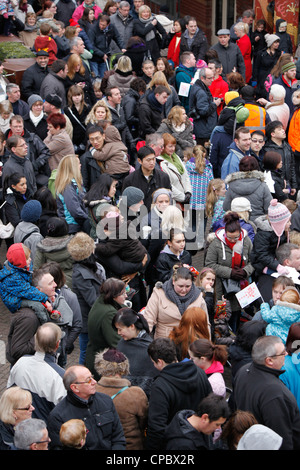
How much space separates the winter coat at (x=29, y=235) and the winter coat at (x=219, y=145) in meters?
3.66

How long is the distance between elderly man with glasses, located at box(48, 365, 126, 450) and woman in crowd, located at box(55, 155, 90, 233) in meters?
3.82

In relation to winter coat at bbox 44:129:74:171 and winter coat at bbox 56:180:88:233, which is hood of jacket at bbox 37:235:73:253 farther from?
winter coat at bbox 44:129:74:171

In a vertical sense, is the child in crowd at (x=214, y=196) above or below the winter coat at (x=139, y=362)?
below

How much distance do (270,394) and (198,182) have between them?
511 centimetres

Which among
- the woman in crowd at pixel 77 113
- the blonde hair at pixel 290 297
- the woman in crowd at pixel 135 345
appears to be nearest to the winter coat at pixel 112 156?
the woman in crowd at pixel 77 113

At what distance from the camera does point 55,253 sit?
728cm

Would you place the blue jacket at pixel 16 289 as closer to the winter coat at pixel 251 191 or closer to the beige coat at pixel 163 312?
the beige coat at pixel 163 312

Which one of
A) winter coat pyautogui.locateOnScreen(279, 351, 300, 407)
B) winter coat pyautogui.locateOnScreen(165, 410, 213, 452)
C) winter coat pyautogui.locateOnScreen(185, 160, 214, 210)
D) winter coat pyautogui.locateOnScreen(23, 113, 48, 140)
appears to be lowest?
winter coat pyautogui.locateOnScreen(185, 160, 214, 210)

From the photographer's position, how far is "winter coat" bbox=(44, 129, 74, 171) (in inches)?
A: 378

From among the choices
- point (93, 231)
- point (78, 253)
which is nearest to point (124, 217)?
point (93, 231)

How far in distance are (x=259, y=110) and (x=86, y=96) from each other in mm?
3206

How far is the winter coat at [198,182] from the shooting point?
31.7 ft

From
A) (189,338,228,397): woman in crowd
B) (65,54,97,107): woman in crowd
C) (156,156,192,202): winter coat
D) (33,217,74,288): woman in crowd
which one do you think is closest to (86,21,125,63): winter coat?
(65,54,97,107): woman in crowd
